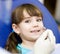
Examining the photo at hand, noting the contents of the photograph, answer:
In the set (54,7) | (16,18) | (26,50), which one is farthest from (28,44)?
(54,7)

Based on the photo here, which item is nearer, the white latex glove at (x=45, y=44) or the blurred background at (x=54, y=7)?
the white latex glove at (x=45, y=44)

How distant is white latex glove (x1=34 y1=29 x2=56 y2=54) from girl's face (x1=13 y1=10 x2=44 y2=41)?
3 cm

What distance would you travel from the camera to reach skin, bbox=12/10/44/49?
Answer: 2.89 feet

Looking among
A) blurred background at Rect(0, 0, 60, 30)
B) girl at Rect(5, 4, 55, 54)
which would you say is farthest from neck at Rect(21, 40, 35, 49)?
blurred background at Rect(0, 0, 60, 30)

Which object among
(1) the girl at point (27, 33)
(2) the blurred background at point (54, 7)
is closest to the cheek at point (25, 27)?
(1) the girl at point (27, 33)

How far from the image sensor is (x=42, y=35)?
0.88m

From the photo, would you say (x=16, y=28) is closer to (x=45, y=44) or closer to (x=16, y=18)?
(x=16, y=18)

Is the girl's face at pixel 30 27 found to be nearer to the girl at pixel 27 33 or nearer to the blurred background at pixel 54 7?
the girl at pixel 27 33

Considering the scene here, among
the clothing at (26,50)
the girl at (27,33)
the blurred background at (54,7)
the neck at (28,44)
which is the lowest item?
the clothing at (26,50)

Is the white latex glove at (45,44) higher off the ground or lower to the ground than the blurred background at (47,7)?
lower

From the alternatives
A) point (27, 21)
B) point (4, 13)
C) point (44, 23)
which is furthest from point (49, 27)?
point (4, 13)

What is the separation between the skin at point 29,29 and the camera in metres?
0.88

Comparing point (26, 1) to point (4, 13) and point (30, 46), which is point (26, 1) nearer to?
point (4, 13)

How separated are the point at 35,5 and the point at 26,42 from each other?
22 centimetres
